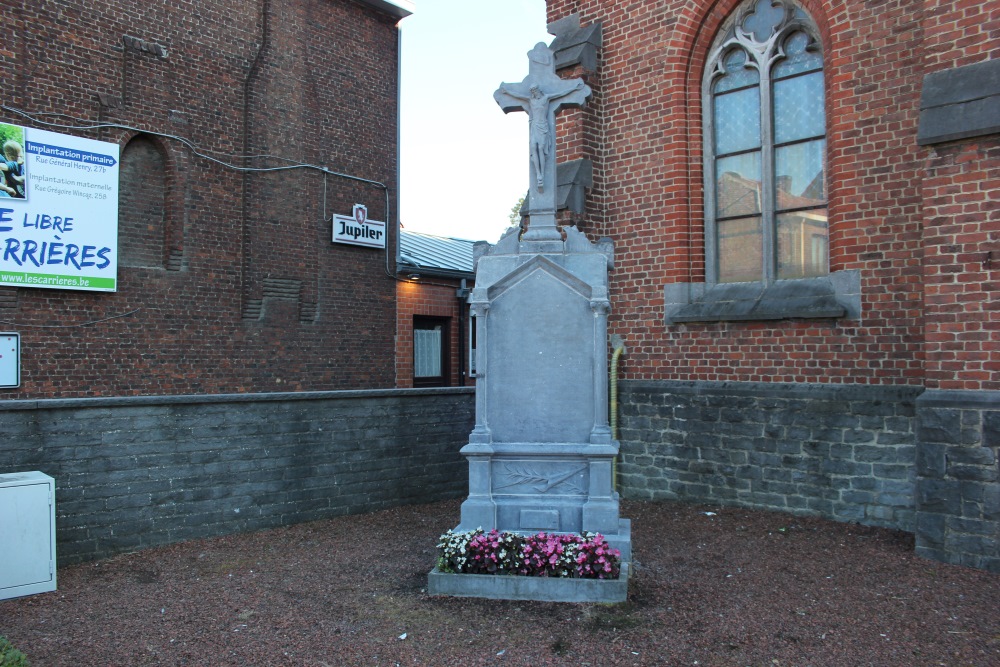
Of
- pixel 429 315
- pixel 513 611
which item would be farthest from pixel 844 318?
pixel 429 315

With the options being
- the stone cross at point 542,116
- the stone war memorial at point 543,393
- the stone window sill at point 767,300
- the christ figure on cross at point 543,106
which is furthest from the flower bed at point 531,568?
the stone window sill at point 767,300

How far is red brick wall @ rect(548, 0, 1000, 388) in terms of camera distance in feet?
25.0

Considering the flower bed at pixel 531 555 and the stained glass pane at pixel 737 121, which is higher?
the stained glass pane at pixel 737 121

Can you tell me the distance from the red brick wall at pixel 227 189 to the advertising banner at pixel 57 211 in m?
0.22

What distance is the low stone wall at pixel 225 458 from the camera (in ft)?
22.7

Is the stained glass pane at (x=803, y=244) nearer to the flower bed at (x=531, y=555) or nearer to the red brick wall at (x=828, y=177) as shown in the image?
the red brick wall at (x=828, y=177)

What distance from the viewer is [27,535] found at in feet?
20.0

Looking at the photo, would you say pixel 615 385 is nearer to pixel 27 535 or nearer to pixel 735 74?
pixel 735 74

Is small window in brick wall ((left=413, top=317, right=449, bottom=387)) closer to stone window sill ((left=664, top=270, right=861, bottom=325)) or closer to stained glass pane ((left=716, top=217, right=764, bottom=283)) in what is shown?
stone window sill ((left=664, top=270, right=861, bottom=325))

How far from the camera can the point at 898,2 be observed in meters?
7.86

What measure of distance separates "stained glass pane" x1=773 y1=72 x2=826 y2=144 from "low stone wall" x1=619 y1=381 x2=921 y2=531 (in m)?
2.92

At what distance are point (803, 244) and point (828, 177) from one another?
2.62ft

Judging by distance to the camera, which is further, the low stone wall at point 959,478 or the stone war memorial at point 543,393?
the stone war memorial at point 543,393

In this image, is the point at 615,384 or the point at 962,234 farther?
the point at 615,384
